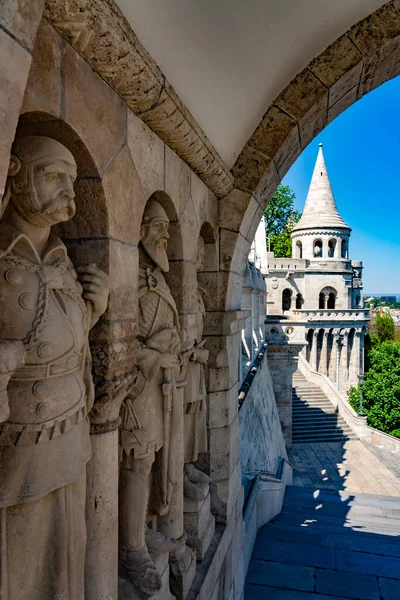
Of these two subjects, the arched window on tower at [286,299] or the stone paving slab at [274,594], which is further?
the arched window on tower at [286,299]

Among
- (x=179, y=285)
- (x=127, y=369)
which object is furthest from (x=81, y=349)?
(x=179, y=285)

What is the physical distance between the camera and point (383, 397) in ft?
76.2

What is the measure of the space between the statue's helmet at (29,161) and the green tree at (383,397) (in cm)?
2428

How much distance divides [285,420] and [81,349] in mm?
15374

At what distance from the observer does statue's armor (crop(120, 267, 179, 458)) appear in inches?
87.9

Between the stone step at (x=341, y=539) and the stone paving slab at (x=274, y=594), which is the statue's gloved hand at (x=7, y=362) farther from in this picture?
the stone step at (x=341, y=539)

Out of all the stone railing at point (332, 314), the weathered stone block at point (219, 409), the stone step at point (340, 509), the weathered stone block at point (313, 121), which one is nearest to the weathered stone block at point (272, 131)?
the weathered stone block at point (313, 121)

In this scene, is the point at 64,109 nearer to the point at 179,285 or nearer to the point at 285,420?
the point at 179,285

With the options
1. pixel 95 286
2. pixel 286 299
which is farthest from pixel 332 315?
pixel 95 286

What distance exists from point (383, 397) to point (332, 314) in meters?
10.1

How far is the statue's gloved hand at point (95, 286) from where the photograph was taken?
5.43 ft

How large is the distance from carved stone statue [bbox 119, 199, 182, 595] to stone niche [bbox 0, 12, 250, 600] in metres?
0.08

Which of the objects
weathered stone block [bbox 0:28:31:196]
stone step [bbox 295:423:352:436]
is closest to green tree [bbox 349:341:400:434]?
stone step [bbox 295:423:352:436]

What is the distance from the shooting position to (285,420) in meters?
16.0
